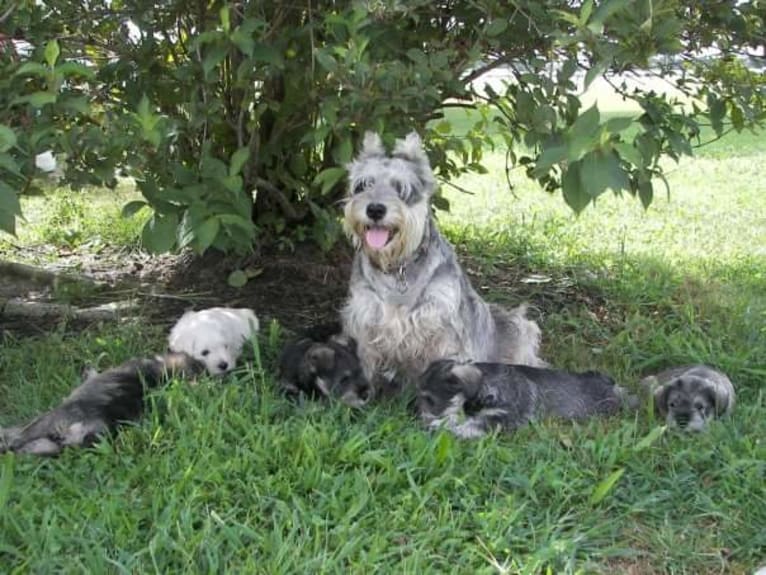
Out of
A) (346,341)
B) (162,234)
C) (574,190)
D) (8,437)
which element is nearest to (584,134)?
(574,190)

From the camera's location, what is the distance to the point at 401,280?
519 cm

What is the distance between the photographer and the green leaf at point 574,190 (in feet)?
10.3

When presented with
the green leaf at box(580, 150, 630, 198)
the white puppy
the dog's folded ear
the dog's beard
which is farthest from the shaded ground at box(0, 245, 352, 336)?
the green leaf at box(580, 150, 630, 198)

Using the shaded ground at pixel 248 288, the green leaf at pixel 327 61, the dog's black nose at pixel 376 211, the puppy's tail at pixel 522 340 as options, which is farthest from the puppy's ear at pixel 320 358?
the green leaf at pixel 327 61

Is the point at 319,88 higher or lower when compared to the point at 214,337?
higher

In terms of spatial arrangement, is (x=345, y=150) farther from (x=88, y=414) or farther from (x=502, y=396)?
(x=88, y=414)

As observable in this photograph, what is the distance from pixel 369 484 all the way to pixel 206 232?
4.37 feet

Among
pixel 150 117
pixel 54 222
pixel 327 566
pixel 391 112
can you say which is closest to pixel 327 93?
pixel 391 112

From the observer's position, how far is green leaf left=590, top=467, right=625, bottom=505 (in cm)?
401

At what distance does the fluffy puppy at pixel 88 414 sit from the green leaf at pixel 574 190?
2.39 meters

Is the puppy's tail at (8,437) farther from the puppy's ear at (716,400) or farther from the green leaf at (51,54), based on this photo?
the puppy's ear at (716,400)

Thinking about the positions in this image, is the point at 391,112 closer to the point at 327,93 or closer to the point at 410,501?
the point at 327,93

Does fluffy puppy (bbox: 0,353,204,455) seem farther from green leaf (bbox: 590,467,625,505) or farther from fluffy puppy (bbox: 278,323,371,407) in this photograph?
green leaf (bbox: 590,467,625,505)

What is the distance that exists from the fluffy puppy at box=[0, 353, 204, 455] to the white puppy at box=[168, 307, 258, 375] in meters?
0.40
